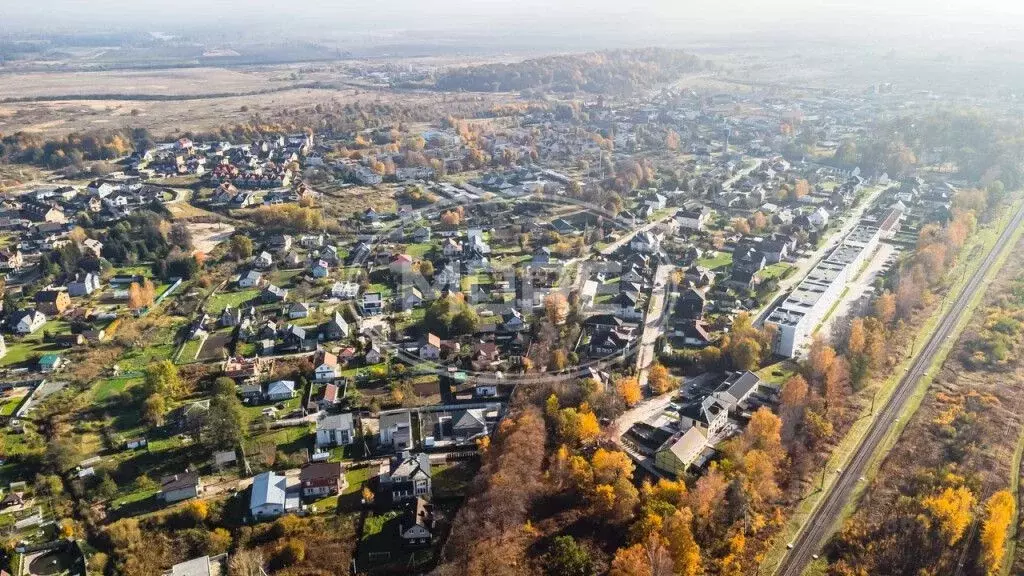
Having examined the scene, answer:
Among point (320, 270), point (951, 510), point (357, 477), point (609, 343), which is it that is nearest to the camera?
point (951, 510)

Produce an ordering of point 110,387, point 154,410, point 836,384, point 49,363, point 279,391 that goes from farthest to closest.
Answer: point 49,363 < point 110,387 < point 279,391 < point 836,384 < point 154,410

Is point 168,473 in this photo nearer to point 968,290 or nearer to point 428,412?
point 428,412

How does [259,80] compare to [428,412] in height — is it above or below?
above

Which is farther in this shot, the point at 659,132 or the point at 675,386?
the point at 659,132

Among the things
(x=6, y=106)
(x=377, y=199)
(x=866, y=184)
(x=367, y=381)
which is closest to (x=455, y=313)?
(x=367, y=381)

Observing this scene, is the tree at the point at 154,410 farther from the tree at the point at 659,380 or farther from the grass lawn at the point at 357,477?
the tree at the point at 659,380

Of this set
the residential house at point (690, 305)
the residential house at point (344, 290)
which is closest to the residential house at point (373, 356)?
the residential house at point (344, 290)

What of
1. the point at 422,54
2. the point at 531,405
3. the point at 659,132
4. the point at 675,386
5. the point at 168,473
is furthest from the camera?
the point at 422,54

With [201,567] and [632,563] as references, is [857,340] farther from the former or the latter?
[201,567]

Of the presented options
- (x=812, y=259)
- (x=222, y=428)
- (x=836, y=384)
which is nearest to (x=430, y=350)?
(x=222, y=428)
